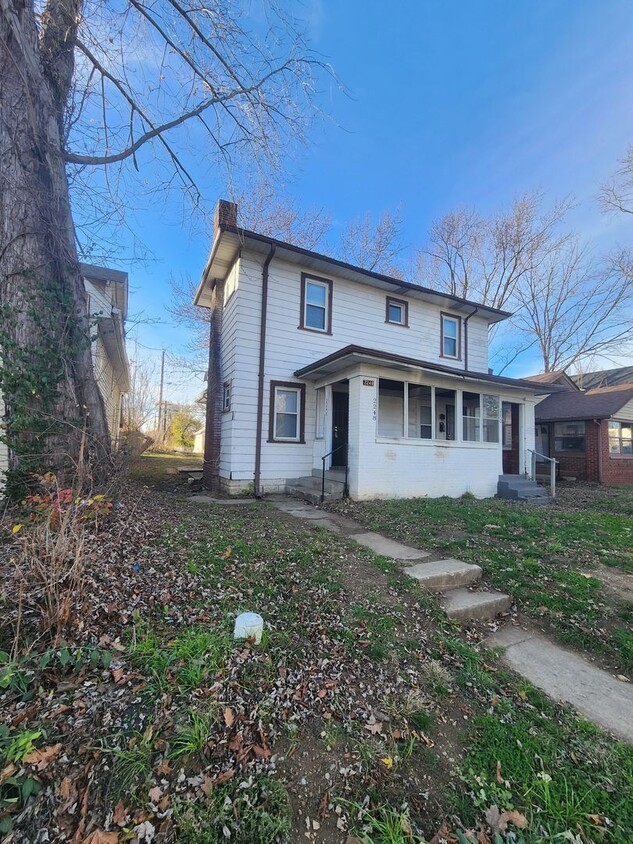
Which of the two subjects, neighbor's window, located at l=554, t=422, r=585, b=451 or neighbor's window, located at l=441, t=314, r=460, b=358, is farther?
neighbor's window, located at l=554, t=422, r=585, b=451

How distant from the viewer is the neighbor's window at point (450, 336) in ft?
40.2

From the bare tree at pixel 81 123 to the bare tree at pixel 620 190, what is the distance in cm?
1692

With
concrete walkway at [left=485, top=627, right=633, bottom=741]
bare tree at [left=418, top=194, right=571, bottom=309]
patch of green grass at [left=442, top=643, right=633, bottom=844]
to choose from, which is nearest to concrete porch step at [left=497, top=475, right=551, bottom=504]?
concrete walkway at [left=485, top=627, right=633, bottom=741]

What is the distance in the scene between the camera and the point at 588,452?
14.6 meters

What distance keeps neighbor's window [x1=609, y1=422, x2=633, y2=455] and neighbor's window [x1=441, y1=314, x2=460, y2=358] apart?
7899 millimetres

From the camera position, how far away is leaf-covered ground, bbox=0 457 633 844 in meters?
1.47

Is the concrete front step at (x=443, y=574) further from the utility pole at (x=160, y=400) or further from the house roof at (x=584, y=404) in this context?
the utility pole at (x=160, y=400)

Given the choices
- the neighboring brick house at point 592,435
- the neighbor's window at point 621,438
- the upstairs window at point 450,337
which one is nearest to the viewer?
the upstairs window at point 450,337

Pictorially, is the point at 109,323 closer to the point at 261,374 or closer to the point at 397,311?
the point at 261,374

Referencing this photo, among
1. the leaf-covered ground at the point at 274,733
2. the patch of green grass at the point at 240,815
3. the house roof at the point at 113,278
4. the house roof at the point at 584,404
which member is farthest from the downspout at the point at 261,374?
the house roof at the point at 584,404

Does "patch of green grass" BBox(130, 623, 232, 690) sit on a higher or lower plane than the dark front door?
lower

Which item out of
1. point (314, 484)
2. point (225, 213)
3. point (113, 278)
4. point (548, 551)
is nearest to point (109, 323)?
Result: point (113, 278)

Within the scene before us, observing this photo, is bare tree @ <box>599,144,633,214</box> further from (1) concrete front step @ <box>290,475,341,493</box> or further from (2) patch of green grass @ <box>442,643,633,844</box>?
(2) patch of green grass @ <box>442,643,633,844</box>

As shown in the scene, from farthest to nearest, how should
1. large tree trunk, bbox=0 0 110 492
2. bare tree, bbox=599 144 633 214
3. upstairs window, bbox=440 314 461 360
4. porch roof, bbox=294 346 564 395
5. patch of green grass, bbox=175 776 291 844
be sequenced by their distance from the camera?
bare tree, bbox=599 144 633 214, upstairs window, bbox=440 314 461 360, porch roof, bbox=294 346 564 395, large tree trunk, bbox=0 0 110 492, patch of green grass, bbox=175 776 291 844
